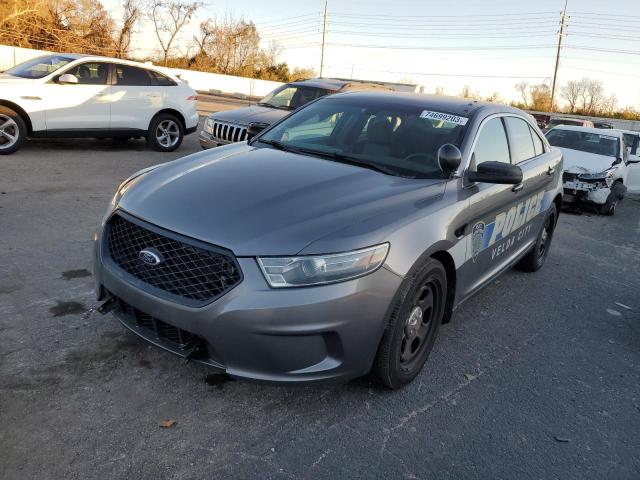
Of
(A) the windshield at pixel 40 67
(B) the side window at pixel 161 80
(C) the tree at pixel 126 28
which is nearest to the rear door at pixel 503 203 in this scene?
(B) the side window at pixel 161 80

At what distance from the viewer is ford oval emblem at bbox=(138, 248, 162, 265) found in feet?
9.04

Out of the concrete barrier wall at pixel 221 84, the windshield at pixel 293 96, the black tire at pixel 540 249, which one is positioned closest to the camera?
the black tire at pixel 540 249

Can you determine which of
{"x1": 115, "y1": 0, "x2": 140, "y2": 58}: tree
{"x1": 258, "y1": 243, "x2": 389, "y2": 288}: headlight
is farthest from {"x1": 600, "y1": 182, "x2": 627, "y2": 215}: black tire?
{"x1": 115, "y1": 0, "x2": 140, "y2": 58}: tree

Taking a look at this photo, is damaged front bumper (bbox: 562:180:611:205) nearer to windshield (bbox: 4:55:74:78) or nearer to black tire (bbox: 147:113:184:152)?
black tire (bbox: 147:113:184:152)

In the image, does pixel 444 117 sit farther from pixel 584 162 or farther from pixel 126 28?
pixel 126 28

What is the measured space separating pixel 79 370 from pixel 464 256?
246 cm

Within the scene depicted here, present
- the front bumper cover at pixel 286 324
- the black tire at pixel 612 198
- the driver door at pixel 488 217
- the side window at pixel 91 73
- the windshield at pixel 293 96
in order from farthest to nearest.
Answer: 1. the windshield at pixel 293 96
2. the black tire at pixel 612 198
3. the side window at pixel 91 73
4. the driver door at pixel 488 217
5. the front bumper cover at pixel 286 324

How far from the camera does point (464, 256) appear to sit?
3578 mm

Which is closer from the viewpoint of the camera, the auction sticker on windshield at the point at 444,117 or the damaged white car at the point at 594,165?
the auction sticker on windshield at the point at 444,117

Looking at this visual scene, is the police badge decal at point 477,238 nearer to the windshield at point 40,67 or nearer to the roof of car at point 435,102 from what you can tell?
the roof of car at point 435,102

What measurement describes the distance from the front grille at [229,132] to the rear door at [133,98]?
6.04 ft

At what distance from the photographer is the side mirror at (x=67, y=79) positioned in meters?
8.79

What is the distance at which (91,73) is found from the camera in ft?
→ 30.9

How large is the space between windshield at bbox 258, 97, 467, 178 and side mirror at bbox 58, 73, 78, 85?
232 inches
